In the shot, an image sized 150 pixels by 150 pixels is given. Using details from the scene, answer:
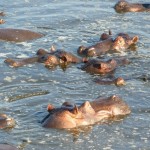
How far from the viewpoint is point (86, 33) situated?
13531mm

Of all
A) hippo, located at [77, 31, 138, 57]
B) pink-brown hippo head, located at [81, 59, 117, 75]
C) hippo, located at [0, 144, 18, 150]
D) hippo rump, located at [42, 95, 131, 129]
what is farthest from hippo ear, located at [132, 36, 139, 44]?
hippo, located at [0, 144, 18, 150]

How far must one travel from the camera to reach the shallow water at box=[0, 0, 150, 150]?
818cm

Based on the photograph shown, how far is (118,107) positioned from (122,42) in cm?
376

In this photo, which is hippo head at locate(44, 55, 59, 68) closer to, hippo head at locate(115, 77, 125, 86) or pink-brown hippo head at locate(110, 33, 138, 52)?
pink-brown hippo head at locate(110, 33, 138, 52)

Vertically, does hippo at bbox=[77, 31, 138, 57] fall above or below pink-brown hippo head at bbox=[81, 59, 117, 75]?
above

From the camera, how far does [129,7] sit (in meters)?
15.9

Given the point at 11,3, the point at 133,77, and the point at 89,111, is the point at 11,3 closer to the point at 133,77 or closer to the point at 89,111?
the point at 133,77

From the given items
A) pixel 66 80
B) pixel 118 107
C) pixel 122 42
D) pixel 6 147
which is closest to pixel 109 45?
pixel 122 42

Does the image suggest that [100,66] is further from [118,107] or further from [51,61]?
[118,107]

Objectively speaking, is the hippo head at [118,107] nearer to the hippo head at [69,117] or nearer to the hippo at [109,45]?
the hippo head at [69,117]

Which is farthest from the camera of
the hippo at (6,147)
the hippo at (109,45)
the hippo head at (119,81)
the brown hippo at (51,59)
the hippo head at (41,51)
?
the hippo at (109,45)

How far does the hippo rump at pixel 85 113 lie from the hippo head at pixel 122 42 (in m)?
3.45

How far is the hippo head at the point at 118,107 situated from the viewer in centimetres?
881

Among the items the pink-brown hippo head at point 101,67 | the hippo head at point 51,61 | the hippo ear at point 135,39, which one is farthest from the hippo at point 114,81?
the hippo ear at point 135,39
